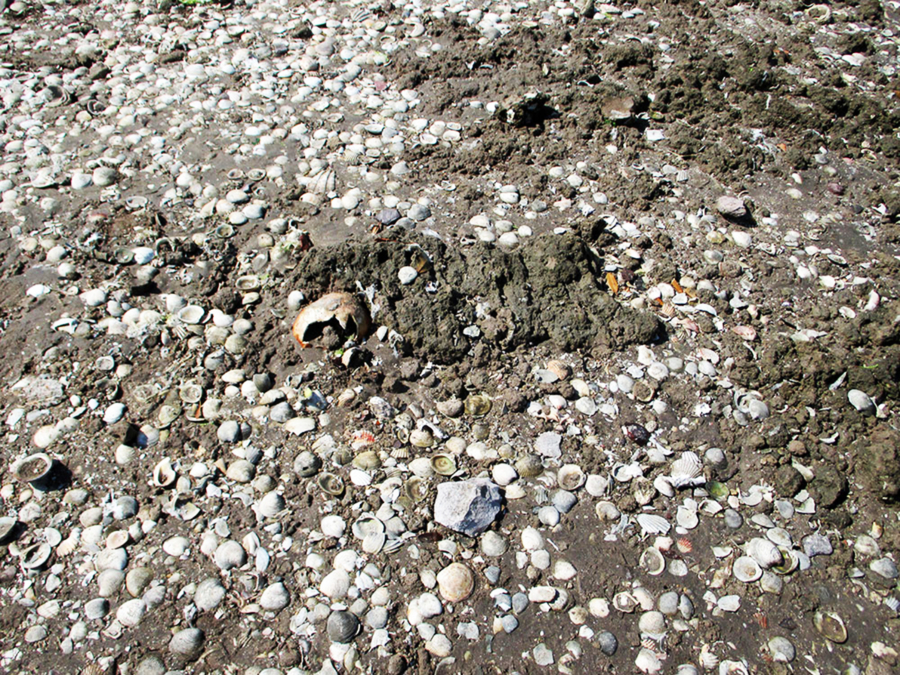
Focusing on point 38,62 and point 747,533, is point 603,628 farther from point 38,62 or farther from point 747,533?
point 38,62

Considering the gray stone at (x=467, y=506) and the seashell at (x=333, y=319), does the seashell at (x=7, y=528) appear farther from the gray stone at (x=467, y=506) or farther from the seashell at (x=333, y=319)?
the gray stone at (x=467, y=506)

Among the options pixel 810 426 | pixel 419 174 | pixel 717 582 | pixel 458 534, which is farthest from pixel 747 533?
pixel 419 174

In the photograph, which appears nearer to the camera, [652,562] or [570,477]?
[652,562]

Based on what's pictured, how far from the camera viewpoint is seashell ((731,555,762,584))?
256 cm

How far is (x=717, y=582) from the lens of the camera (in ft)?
8.41

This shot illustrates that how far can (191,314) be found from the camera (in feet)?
11.3

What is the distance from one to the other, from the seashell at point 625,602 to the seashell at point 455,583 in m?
0.58

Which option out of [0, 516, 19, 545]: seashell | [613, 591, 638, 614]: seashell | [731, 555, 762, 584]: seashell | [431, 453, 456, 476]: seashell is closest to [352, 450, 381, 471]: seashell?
[431, 453, 456, 476]: seashell

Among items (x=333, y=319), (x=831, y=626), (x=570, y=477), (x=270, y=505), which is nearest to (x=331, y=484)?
(x=270, y=505)

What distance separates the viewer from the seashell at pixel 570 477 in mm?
2812

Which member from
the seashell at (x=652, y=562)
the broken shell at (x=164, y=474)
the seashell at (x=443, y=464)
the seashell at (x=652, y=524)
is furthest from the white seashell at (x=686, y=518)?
the broken shell at (x=164, y=474)

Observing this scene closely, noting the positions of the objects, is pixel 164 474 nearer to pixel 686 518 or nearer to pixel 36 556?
pixel 36 556

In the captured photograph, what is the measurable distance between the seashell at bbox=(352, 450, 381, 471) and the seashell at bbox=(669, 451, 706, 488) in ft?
4.44

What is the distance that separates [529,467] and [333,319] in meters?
1.25
